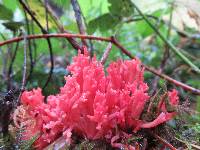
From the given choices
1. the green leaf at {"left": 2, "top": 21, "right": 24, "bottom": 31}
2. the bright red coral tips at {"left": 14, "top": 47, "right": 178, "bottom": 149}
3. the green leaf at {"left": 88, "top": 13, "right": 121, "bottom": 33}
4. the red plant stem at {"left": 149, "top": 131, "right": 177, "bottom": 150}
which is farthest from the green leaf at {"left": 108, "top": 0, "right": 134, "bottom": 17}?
the red plant stem at {"left": 149, "top": 131, "right": 177, "bottom": 150}

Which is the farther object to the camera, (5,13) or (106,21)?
(106,21)

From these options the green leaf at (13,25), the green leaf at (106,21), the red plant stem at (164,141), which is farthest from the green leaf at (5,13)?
the red plant stem at (164,141)

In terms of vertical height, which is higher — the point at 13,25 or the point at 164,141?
the point at 13,25

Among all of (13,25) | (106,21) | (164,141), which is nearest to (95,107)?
(164,141)

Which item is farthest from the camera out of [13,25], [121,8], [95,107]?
[121,8]

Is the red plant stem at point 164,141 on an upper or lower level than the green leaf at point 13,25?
lower

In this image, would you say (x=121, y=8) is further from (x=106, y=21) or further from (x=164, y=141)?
(x=164, y=141)

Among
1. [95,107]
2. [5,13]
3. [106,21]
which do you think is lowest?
[95,107]

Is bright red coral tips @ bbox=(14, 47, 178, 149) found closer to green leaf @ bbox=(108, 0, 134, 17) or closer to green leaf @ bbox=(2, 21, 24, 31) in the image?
green leaf @ bbox=(2, 21, 24, 31)

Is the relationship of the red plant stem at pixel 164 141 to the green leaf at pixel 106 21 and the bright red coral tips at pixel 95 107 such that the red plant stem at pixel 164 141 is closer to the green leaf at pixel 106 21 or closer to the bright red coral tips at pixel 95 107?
the bright red coral tips at pixel 95 107
